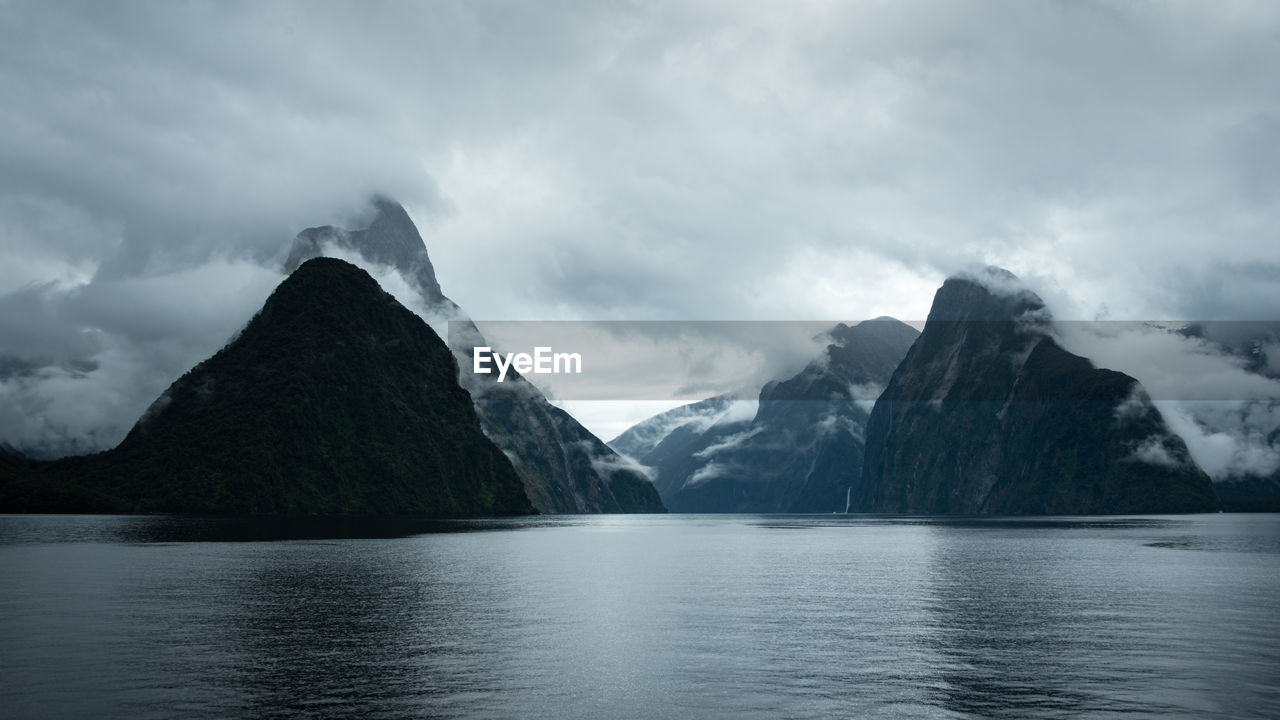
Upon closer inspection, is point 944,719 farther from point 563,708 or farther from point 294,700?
point 294,700

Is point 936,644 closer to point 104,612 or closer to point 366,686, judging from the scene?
point 366,686

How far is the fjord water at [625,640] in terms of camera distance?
34.3 meters

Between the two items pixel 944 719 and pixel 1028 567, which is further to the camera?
pixel 1028 567

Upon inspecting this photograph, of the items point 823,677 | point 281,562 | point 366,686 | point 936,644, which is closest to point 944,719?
point 823,677

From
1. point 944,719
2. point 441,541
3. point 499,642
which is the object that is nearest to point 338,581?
point 499,642

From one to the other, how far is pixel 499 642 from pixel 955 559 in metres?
82.8

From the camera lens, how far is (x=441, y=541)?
148 metres

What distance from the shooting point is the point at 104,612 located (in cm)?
5575

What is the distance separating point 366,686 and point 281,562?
67.4 meters

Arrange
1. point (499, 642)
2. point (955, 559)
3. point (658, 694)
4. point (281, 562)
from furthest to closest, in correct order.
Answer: point (955, 559) → point (281, 562) → point (499, 642) → point (658, 694)

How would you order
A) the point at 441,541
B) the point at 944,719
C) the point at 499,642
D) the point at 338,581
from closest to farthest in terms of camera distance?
the point at 944,719, the point at 499,642, the point at 338,581, the point at 441,541

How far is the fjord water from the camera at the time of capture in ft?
113

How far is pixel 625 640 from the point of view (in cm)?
4881

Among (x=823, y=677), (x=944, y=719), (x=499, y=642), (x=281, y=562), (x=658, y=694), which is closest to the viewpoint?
(x=944, y=719)
